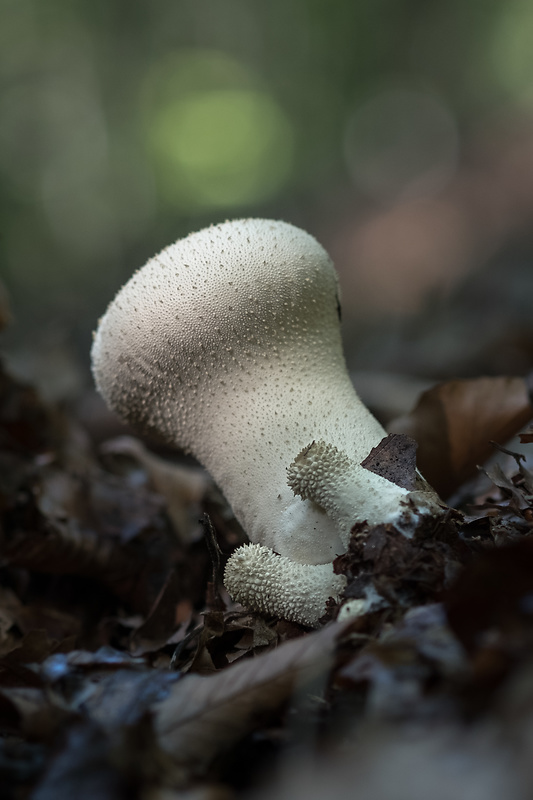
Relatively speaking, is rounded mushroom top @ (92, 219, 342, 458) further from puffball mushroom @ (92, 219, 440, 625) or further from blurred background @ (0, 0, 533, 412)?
blurred background @ (0, 0, 533, 412)

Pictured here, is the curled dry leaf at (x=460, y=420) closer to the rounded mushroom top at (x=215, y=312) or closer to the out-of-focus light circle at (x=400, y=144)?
the rounded mushroom top at (x=215, y=312)

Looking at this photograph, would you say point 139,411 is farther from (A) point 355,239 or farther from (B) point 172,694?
(A) point 355,239

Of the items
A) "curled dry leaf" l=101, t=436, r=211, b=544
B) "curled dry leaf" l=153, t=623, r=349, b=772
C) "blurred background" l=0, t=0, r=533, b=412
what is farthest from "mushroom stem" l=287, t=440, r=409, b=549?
"blurred background" l=0, t=0, r=533, b=412

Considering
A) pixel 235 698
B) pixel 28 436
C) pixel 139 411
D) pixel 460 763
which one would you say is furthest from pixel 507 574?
pixel 28 436

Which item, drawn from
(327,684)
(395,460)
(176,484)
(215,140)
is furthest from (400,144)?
(327,684)

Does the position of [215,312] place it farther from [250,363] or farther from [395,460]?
[395,460]
